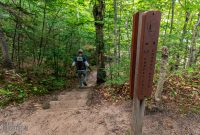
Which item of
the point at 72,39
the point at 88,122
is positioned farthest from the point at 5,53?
the point at 88,122

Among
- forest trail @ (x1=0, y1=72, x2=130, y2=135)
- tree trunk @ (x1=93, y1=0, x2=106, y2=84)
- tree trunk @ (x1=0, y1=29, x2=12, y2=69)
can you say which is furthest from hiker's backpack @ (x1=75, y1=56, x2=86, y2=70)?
forest trail @ (x1=0, y1=72, x2=130, y2=135)

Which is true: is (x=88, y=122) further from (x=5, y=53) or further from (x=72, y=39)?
(x=72, y=39)

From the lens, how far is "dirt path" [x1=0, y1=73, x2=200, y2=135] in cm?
355

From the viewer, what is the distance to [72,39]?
1026 cm

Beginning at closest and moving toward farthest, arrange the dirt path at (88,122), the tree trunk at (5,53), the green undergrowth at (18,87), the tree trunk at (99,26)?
the dirt path at (88,122), the green undergrowth at (18,87), the tree trunk at (5,53), the tree trunk at (99,26)

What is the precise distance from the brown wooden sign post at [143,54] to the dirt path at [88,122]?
1.55 meters

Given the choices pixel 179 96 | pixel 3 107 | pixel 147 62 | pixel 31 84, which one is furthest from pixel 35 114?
pixel 179 96

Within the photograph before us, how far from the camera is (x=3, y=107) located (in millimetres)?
4727

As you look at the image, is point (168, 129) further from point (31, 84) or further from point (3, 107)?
point (31, 84)

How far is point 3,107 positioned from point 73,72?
793cm

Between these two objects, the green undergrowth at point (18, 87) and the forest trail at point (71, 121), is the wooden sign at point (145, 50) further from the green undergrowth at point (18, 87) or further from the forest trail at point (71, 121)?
the green undergrowth at point (18, 87)

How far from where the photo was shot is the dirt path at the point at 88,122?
355 centimetres

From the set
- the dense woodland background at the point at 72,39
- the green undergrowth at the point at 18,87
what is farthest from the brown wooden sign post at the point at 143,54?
the green undergrowth at the point at 18,87

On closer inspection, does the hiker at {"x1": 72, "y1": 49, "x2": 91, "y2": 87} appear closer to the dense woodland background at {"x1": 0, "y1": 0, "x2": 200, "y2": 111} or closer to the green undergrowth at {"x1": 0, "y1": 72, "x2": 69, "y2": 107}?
the dense woodland background at {"x1": 0, "y1": 0, "x2": 200, "y2": 111}
